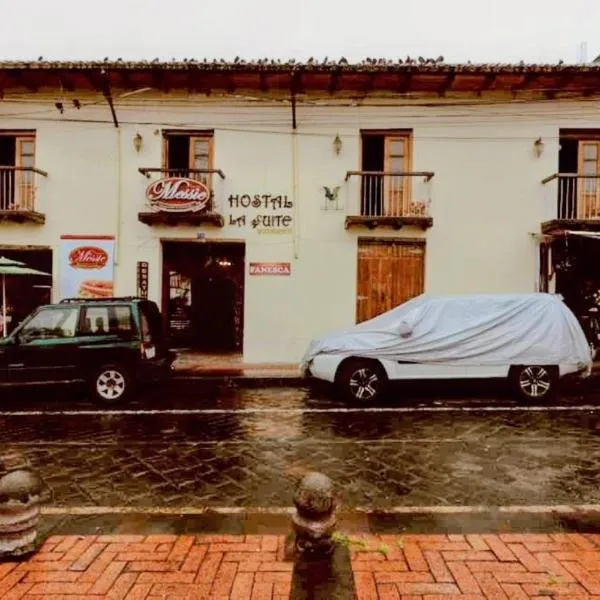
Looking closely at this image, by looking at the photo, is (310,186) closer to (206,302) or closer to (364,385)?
(206,302)

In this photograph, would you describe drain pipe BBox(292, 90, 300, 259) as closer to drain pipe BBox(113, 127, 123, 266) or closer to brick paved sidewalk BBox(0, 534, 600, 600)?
drain pipe BBox(113, 127, 123, 266)

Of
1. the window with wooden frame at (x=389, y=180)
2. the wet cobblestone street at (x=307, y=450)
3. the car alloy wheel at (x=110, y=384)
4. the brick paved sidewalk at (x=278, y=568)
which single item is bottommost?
the wet cobblestone street at (x=307, y=450)

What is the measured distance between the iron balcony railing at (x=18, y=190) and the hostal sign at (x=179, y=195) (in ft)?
10.00

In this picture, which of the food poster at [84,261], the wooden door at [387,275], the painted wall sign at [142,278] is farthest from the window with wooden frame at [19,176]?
the wooden door at [387,275]

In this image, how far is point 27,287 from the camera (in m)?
13.7

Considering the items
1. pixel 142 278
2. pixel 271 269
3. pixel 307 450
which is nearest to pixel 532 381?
Result: pixel 307 450

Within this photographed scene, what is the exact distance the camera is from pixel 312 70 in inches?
488

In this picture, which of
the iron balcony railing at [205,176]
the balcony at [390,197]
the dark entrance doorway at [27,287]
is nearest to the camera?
the iron balcony railing at [205,176]

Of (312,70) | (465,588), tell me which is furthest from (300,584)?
(312,70)

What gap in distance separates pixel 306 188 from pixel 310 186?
0.38 feet

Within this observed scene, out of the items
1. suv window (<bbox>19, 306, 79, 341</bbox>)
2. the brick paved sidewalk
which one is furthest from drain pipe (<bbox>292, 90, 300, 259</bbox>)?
the brick paved sidewalk

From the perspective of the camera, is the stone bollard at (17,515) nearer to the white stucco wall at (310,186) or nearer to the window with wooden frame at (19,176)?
the white stucco wall at (310,186)

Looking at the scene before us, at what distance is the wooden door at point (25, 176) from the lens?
13234mm

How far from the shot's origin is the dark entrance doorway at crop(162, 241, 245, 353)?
1627cm
